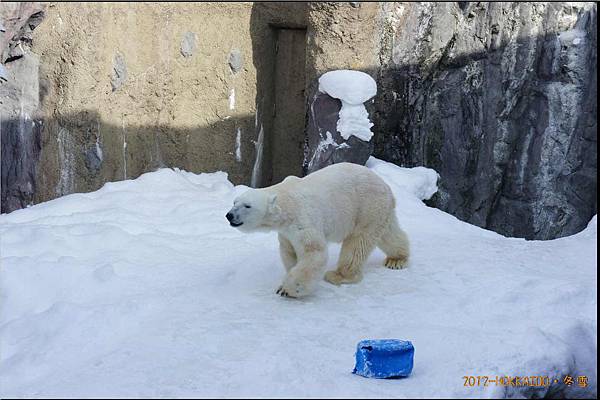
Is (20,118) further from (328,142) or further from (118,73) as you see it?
(328,142)

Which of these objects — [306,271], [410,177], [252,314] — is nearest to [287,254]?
[306,271]

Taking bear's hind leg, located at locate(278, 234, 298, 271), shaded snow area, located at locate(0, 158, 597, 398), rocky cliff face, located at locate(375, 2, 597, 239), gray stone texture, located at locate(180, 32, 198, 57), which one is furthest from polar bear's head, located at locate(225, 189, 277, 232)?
rocky cliff face, located at locate(375, 2, 597, 239)

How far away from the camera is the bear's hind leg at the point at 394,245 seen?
525 cm

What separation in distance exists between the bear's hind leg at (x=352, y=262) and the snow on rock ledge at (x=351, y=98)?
3823 millimetres

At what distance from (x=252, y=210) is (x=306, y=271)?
0.53m

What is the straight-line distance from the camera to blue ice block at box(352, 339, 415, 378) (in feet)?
11.3

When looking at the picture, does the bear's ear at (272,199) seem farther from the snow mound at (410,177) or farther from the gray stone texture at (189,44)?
the gray stone texture at (189,44)

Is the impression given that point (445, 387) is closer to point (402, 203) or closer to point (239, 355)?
point (239, 355)

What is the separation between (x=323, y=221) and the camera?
185 inches

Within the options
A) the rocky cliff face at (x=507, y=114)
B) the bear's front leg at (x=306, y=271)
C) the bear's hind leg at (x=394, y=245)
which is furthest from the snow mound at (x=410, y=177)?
the bear's front leg at (x=306, y=271)

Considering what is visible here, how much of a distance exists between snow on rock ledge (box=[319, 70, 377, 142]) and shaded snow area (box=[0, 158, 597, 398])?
265 centimetres

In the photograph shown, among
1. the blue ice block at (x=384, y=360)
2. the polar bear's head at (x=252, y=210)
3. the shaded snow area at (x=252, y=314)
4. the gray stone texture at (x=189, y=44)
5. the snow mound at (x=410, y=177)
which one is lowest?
the snow mound at (x=410, y=177)

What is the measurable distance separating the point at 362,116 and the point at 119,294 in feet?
16.0

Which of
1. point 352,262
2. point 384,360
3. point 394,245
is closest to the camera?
point 384,360
